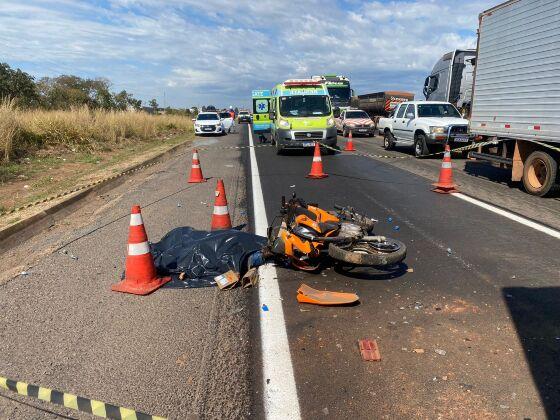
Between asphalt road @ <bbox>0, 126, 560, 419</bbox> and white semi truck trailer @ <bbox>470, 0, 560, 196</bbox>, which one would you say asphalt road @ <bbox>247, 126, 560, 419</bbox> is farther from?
white semi truck trailer @ <bbox>470, 0, 560, 196</bbox>

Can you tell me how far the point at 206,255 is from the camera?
184 inches

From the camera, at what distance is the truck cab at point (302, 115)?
614 inches

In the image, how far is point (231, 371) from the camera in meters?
2.90

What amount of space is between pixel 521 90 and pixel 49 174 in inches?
480

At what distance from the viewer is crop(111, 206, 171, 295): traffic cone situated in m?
4.23

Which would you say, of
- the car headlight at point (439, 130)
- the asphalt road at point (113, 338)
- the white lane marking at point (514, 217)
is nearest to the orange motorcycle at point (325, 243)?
the asphalt road at point (113, 338)

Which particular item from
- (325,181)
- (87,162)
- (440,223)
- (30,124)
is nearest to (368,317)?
(440,223)

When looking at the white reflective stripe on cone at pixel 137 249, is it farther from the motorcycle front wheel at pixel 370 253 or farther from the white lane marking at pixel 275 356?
the motorcycle front wheel at pixel 370 253

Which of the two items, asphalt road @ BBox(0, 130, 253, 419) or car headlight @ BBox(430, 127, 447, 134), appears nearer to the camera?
asphalt road @ BBox(0, 130, 253, 419)

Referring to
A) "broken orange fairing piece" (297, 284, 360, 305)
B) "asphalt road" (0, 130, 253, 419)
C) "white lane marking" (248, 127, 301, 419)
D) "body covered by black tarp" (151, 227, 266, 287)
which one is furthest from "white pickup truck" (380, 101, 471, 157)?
"broken orange fairing piece" (297, 284, 360, 305)

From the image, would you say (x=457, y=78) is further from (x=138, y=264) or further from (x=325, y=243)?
(x=138, y=264)

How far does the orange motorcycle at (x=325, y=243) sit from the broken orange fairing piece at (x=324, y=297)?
14.2 inches

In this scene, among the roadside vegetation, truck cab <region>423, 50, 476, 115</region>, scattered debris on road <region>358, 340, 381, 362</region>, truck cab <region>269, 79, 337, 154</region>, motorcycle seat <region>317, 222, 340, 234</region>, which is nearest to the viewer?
scattered debris on road <region>358, 340, 381, 362</region>

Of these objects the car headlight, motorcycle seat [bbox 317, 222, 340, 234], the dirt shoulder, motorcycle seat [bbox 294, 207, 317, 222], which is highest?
the car headlight
